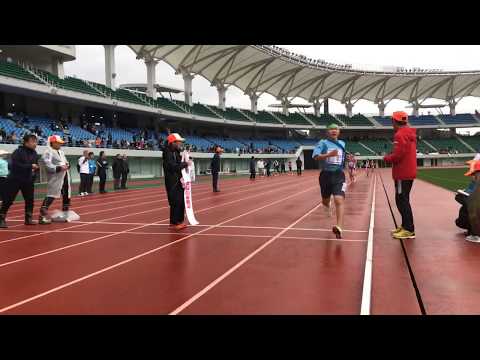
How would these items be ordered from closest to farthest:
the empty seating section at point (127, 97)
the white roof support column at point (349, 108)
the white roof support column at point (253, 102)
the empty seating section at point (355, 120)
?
the empty seating section at point (127, 97) < the white roof support column at point (253, 102) < the empty seating section at point (355, 120) < the white roof support column at point (349, 108)

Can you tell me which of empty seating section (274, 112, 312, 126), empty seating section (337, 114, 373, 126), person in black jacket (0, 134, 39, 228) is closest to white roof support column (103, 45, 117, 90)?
person in black jacket (0, 134, 39, 228)

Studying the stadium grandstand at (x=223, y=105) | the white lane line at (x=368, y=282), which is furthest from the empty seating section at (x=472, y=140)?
the white lane line at (x=368, y=282)

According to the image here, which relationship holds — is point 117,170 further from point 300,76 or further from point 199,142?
point 300,76

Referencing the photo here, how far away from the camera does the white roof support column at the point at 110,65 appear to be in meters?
37.4

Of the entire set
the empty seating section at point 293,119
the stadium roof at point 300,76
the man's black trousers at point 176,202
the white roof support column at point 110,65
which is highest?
the stadium roof at point 300,76

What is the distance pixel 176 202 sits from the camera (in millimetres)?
8086

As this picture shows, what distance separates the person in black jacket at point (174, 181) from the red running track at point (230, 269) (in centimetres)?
31

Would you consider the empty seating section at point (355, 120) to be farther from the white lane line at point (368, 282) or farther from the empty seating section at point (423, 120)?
the white lane line at point (368, 282)

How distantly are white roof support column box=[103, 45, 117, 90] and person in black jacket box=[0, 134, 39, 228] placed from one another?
3117cm

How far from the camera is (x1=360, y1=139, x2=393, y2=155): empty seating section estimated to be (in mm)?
74556

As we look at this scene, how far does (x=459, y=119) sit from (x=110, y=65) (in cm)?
6825

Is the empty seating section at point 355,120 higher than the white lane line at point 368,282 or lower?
higher
